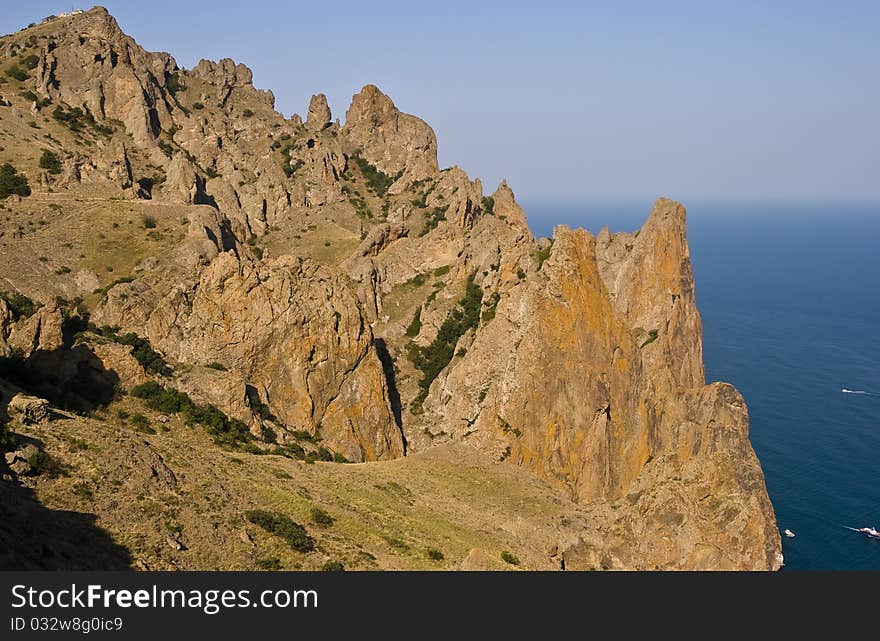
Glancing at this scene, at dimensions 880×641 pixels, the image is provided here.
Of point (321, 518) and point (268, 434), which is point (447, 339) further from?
point (321, 518)

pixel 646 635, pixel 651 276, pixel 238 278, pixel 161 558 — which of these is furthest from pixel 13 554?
pixel 651 276

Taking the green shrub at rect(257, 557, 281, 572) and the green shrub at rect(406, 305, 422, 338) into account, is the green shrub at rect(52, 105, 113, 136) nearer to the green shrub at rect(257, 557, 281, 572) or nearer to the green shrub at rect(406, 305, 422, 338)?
the green shrub at rect(406, 305, 422, 338)

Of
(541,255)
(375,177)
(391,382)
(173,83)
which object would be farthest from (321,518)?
(173,83)

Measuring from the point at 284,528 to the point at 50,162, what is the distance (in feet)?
230

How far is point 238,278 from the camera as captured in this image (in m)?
53.0

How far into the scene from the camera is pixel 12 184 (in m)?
73.2

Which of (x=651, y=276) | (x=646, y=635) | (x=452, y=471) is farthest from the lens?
(x=651, y=276)

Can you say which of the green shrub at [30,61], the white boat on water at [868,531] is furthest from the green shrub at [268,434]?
the green shrub at [30,61]

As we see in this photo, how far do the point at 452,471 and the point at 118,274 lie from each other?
122 ft

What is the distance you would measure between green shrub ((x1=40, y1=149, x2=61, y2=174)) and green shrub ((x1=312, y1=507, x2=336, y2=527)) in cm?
6580

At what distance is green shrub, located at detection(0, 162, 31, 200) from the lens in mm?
72000

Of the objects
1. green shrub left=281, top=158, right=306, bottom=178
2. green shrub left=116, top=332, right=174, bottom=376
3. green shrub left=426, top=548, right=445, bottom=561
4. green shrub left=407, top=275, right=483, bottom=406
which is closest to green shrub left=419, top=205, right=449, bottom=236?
green shrub left=407, top=275, right=483, bottom=406

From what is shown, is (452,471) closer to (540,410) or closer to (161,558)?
(540,410)

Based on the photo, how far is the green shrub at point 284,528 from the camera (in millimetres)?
26062
